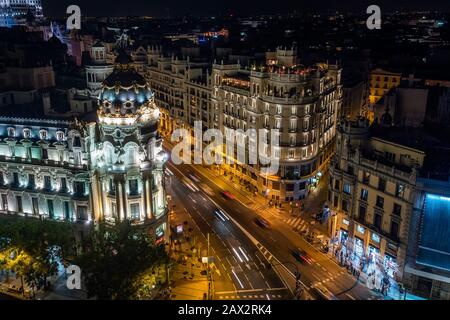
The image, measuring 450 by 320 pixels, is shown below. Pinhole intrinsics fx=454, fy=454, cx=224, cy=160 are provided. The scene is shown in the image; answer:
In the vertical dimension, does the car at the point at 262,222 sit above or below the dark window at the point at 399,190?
below

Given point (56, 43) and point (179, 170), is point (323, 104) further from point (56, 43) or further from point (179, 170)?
point (56, 43)

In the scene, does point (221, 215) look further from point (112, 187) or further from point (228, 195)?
point (112, 187)

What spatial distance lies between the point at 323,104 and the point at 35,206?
71.5 meters

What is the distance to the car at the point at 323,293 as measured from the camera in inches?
2864

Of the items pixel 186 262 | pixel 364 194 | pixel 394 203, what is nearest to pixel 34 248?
pixel 186 262


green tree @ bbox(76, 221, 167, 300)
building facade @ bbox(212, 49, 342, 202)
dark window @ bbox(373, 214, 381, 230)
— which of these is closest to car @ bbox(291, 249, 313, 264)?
dark window @ bbox(373, 214, 381, 230)

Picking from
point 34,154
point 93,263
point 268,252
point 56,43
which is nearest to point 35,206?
point 34,154

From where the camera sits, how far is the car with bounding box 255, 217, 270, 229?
96.6 metres

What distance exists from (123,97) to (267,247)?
128 feet

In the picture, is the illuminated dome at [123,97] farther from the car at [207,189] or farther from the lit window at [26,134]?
the car at [207,189]

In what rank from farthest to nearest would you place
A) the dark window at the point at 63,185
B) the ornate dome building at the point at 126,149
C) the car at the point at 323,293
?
the dark window at the point at 63,185 → the ornate dome building at the point at 126,149 → the car at the point at 323,293

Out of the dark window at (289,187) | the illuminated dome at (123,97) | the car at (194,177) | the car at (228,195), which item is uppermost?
the illuminated dome at (123,97)

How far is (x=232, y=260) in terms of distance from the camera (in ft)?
276
